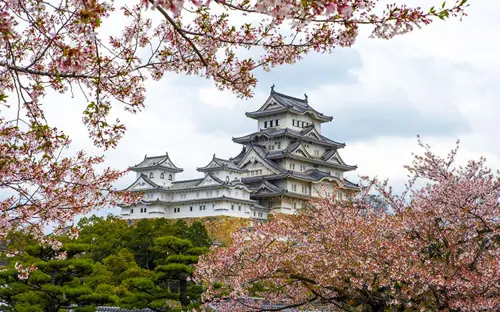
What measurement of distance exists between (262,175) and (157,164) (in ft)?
28.7

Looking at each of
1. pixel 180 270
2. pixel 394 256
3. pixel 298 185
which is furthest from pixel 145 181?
pixel 394 256

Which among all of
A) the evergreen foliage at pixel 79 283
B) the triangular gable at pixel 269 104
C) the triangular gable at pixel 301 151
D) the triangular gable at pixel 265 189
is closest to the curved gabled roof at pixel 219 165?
the triangular gable at pixel 265 189

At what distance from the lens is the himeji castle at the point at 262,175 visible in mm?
47562

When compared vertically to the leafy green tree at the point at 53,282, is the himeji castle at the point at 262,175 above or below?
above

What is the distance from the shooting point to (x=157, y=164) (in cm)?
5047

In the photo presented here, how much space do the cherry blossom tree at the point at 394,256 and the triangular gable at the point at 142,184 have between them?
38.5 m

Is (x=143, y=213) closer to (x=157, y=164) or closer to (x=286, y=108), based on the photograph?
(x=157, y=164)

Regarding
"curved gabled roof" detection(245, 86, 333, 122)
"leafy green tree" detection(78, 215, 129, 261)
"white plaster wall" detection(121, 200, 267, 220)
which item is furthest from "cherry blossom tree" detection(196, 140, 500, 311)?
"curved gabled roof" detection(245, 86, 333, 122)

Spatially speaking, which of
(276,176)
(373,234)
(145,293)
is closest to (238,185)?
(276,176)

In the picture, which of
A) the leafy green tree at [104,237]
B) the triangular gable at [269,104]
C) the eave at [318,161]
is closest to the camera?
the leafy green tree at [104,237]

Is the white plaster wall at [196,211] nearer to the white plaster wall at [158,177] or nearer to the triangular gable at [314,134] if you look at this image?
the white plaster wall at [158,177]

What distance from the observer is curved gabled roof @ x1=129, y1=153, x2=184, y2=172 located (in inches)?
1997

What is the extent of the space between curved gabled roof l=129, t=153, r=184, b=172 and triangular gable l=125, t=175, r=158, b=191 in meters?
1.00

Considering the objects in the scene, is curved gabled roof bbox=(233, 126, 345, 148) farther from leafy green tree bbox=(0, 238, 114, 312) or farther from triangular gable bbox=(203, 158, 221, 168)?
leafy green tree bbox=(0, 238, 114, 312)
